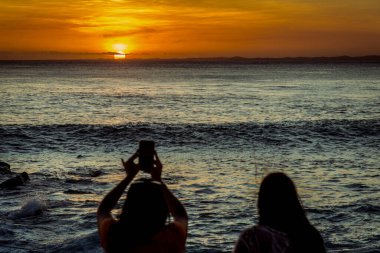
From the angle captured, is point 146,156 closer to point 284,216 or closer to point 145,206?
point 145,206

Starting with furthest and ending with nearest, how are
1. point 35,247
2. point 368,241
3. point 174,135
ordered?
point 174,135 < point 368,241 < point 35,247

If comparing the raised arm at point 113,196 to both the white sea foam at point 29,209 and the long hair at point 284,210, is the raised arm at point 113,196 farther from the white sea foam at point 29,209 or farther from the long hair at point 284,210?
the white sea foam at point 29,209

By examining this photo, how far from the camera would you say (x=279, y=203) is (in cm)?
360

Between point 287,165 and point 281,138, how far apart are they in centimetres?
760

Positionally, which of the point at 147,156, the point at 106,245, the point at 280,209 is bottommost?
the point at 106,245

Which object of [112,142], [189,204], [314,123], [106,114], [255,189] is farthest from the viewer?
[106,114]

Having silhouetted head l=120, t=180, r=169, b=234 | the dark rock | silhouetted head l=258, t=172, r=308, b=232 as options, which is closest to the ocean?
the dark rock

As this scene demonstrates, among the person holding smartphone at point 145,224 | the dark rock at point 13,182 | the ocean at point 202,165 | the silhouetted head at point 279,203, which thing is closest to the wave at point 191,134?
the ocean at point 202,165

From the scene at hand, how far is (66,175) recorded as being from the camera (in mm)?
18781

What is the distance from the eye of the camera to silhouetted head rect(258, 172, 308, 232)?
358 centimetres

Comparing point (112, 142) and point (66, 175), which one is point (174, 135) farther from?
point (66, 175)

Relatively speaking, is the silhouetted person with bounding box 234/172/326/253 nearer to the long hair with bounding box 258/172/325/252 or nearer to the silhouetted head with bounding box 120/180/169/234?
the long hair with bounding box 258/172/325/252

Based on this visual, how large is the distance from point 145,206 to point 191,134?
85.4 feet

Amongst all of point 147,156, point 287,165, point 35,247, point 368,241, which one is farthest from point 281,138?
point 147,156
